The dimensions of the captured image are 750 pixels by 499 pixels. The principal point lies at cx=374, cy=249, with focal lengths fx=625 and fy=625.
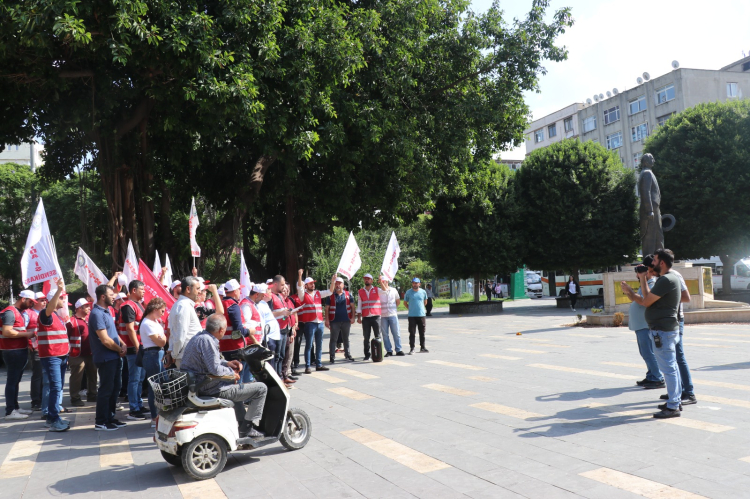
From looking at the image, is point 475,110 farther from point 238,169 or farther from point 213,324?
point 213,324

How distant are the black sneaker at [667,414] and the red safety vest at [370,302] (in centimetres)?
762

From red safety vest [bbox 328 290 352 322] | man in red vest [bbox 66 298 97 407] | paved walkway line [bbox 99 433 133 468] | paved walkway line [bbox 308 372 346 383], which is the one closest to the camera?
paved walkway line [bbox 99 433 133 468]

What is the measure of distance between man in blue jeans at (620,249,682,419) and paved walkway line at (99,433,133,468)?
18.1 feet

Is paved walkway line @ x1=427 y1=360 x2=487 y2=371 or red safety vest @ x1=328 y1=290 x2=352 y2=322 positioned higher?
red safety vest @ x1=328 y1=290 x2=352 y2=322

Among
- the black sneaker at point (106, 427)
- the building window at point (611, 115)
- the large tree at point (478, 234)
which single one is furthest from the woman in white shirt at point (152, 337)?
the building window at point (611, 115)

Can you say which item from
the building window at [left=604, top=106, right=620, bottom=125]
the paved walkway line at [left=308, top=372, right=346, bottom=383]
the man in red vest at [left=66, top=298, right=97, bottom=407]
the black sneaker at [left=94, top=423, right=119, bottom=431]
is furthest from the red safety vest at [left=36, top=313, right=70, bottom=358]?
the building window at [left=604, top=106, right=620, bottom=125]

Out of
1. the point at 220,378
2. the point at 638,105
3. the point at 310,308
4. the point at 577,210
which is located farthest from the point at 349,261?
the point at 638,105

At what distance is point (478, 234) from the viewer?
101 ft

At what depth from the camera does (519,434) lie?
626 cm

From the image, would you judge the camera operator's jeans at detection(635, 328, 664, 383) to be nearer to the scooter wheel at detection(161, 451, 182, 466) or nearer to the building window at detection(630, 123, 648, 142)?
the scooter wheel at detection(161, 451, 182, 466)

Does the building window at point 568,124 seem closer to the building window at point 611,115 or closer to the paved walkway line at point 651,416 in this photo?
the building window at point 611,115

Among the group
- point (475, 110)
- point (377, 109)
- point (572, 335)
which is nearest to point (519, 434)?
point (572, 335)

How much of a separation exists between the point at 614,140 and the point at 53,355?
5899cm

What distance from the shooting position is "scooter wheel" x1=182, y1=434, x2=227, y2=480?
541 centimetres
